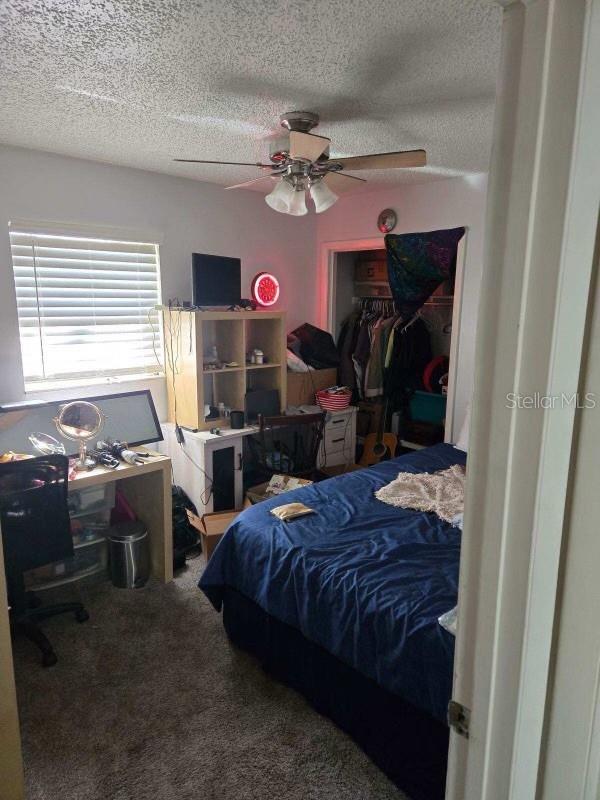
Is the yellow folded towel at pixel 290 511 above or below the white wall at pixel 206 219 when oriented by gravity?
below

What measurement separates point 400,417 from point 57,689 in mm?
3263

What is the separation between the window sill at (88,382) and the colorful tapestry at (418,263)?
193 centimetres

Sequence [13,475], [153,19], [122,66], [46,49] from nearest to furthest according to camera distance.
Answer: [153,19]
[46,49]
[122,66]
[13,475]

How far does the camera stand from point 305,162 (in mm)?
2283

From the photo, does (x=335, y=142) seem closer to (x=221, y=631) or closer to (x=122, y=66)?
(x=122, y=66)

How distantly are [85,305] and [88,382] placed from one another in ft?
1.60

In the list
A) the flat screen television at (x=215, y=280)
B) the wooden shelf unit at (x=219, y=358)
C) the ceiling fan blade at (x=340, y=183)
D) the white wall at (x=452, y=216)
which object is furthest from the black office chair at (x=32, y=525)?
the white wall at (x=452, y=216)

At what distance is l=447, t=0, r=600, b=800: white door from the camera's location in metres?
0.64

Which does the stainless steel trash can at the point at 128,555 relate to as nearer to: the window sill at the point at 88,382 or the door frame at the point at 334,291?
the window sill at the point at 88,382

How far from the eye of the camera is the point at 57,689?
2102 mm

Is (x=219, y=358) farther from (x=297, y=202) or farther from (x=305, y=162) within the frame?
→ (x=305, y=162)

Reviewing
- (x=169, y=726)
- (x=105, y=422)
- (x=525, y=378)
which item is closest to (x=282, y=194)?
(x=105, y=422)

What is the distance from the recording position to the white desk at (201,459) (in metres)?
3.31

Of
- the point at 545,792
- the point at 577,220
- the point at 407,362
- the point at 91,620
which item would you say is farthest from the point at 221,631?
the point at 407,362
